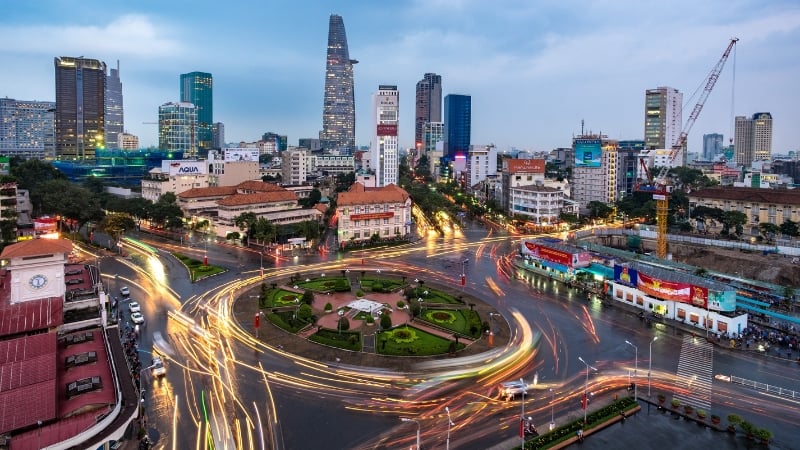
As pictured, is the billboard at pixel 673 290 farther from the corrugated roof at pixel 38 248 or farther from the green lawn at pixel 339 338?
the corrugated roof at pixel 38 248

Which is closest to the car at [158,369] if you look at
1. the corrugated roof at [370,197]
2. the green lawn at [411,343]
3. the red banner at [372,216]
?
the green lawn at [411,343]

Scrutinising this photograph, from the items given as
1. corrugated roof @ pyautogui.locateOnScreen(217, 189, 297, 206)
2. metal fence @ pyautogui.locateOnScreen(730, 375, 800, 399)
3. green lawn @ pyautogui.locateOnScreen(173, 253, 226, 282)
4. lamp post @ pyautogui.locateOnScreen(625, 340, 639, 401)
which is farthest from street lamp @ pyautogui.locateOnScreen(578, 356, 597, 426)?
corrugated roof @ pyautogui.locateOnScreen(217, 189, 297, 206)

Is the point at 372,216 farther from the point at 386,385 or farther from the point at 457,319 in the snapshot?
the point at 386,385

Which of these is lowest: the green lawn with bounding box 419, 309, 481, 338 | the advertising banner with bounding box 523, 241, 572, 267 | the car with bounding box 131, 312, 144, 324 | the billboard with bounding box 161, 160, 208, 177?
the green lawn with bounding box 419, 309, 481, 338

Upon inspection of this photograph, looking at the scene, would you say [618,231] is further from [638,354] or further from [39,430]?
[39,430]

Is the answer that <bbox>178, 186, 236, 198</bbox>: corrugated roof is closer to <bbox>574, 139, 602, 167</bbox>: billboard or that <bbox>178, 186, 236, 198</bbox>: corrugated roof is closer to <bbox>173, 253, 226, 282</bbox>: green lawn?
<bbox>173, 253, 226, 282</bbox>: green lawn

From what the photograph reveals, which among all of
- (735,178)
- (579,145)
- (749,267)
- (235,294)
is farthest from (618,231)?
(735,178)

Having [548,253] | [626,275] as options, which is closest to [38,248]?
[626,275]
